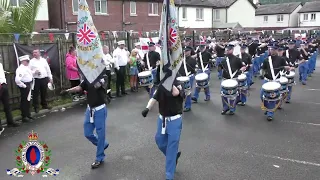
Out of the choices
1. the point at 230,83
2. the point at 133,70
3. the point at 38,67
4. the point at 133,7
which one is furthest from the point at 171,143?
the point at 133,7

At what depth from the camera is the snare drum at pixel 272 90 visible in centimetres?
898

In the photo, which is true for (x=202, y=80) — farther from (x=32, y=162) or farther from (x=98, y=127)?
(x=32, y=162)

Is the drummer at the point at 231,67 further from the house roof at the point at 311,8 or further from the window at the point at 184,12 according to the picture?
the house roof at the point at 311,8

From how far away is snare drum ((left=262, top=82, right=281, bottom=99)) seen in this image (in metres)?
8.98

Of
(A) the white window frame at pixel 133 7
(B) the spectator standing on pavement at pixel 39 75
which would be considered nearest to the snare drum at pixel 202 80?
(B) the spectator standing on pavement at pixel 39 75

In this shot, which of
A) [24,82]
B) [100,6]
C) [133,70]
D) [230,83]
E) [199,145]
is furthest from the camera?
[100,6]

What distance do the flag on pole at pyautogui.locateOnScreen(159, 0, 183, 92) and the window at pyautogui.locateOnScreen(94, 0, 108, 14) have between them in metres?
23.4

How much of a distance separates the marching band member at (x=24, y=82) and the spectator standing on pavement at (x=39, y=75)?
44 cm

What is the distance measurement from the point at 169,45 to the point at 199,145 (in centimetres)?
306

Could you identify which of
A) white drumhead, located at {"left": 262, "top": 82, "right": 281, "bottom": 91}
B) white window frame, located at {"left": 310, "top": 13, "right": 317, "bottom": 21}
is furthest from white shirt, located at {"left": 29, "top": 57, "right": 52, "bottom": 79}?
white window frame, located at {"left": 310, "top": 13, "right": 317, "bottom": 21}

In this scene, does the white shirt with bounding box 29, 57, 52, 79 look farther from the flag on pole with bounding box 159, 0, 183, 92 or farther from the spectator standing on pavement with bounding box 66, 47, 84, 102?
the flag on pole with bounding box 159, 0, 183, 92

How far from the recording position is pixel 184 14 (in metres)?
39.4

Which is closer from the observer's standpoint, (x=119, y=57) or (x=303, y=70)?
(x=119, y=57)

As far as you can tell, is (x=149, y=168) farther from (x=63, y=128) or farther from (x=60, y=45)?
(x=60, y=45)
